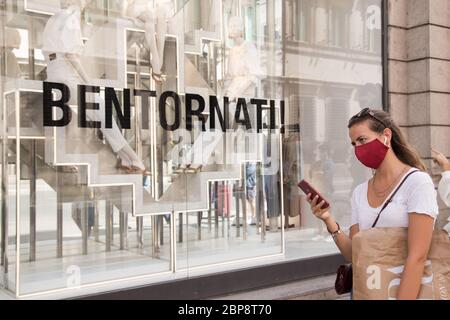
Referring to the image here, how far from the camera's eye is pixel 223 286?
16.2 feet

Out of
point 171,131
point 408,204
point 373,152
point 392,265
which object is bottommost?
point 392,265

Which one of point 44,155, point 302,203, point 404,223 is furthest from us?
point 302,203

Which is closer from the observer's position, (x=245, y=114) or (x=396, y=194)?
(x=396, y=194)

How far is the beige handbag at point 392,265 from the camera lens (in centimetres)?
195

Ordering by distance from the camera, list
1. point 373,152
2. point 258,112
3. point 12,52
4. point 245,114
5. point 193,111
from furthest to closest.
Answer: point 258,112 → point 245,114 → point 193,111 → point 12,52 → point 373,152

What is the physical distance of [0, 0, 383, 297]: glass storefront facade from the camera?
4.29 metres

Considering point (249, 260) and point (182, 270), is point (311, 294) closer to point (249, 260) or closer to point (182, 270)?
point (249, 260)

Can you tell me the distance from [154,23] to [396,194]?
140 inches

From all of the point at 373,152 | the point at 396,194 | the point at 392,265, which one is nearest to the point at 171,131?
the point at 373,152

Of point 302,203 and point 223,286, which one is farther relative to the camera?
point 302,203

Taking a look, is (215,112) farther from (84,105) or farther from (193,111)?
(84,105)

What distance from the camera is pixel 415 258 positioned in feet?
6.25

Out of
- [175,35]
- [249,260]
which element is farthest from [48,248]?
[175,35]

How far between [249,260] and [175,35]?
8.12 ft
